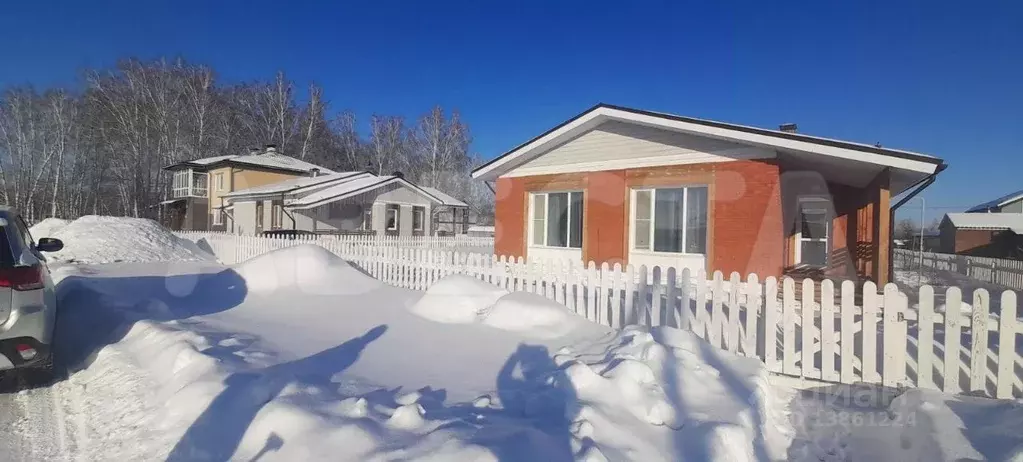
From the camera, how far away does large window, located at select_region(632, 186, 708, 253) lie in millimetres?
10484

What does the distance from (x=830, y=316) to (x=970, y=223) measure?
43130 millimetres

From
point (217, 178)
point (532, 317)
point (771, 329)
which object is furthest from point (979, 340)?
point (217, 178)

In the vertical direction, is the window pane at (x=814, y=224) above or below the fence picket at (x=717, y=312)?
above

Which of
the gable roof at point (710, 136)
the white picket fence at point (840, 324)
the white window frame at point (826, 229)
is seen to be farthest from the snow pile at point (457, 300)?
the white window frame at point (826, 229)

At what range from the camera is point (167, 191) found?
40344 mm

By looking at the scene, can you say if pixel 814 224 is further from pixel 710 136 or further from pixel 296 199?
pixel 296 199

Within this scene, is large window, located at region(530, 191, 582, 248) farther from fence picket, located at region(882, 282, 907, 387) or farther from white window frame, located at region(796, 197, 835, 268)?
fence picket, located at region(882, 282, 907, 387)

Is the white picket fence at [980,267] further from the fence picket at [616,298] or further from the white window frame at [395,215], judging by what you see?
the white window frame at [395,215]

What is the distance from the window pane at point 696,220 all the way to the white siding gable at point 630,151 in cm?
70

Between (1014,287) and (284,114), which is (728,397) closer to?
(1014,287)

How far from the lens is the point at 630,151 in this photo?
11.4 meters

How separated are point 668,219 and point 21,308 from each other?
10.3m

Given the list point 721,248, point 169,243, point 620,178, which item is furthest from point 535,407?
point 169,243

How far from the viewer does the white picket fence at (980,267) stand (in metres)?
15.5
